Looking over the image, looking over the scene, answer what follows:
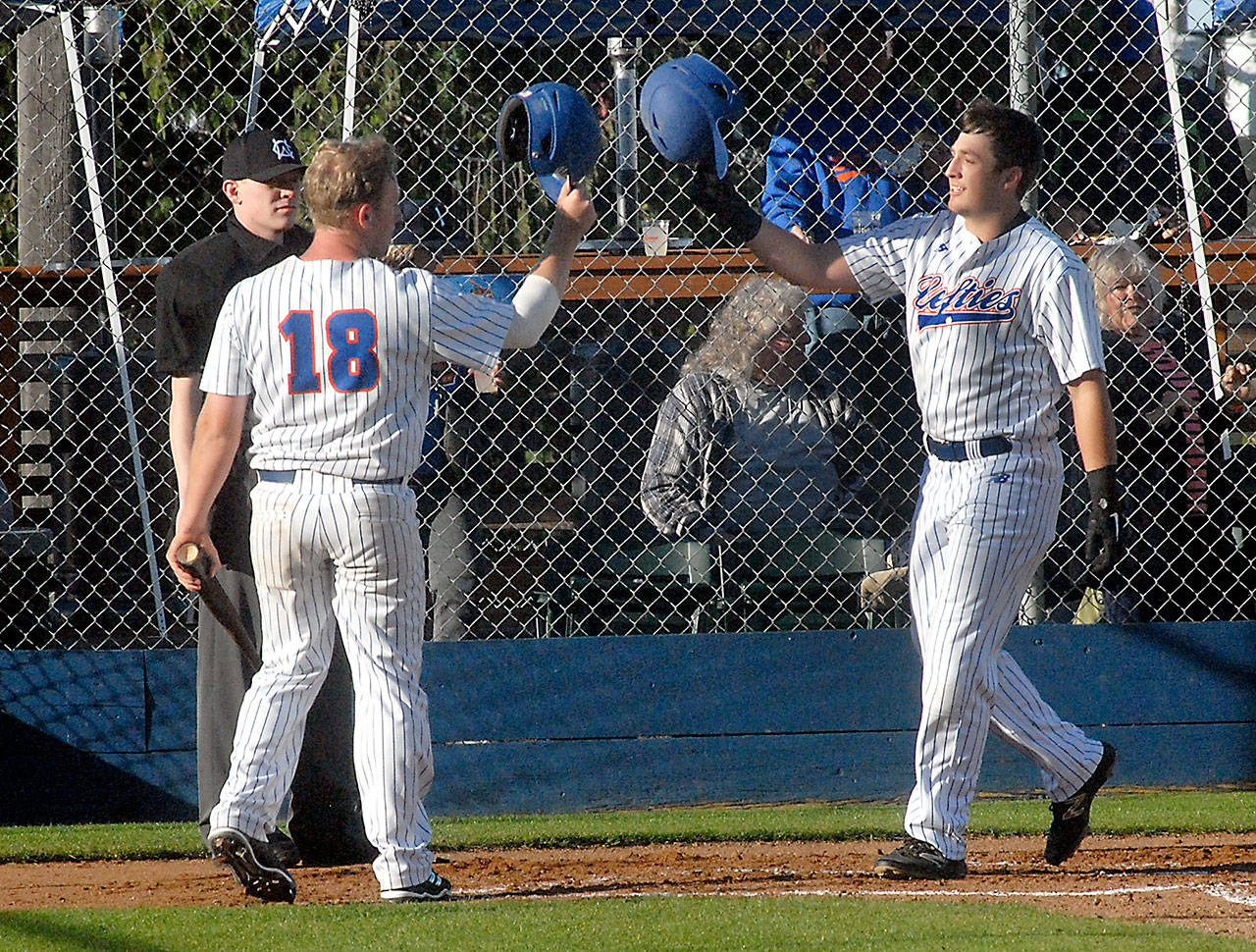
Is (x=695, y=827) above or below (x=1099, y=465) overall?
below

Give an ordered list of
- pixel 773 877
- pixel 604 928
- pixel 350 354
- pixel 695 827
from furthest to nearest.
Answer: pixel 695 827 → pixel 773 877 → pixel 350 354 → pixel 604 928

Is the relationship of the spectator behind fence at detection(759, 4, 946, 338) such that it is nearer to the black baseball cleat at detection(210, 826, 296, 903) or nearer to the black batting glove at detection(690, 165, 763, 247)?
the black batting glove at detection(690, 165, 763, 247)

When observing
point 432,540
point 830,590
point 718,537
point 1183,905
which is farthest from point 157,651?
point 1183,905

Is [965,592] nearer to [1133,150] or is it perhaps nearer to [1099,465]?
[1099,465]

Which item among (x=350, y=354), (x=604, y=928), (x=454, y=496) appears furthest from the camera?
(x=454, y=496)

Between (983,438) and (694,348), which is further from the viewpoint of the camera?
(694,348)

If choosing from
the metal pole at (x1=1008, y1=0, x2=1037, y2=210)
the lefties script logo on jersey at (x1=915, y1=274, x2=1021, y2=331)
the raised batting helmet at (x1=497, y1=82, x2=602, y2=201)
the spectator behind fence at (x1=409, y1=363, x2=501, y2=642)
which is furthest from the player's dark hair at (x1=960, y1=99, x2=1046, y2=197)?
the spectator behind fence at (x1=409, y1=363, x2=501, y2=642)

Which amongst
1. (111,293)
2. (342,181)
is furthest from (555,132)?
(111,293)

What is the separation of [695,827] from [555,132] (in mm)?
2426

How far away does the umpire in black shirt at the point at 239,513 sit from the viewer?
4582mm

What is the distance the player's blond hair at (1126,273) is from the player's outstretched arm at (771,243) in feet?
5.49

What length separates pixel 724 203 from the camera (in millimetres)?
4453

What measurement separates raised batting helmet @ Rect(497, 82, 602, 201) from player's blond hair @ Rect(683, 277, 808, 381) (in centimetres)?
157

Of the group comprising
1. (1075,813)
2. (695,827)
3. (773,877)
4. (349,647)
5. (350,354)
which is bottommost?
(695,827)
